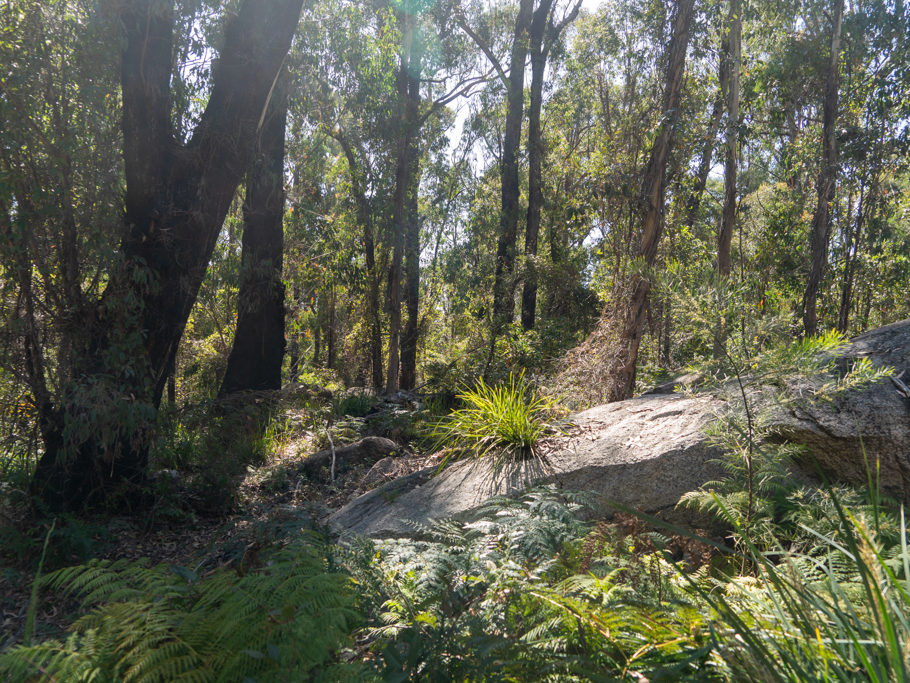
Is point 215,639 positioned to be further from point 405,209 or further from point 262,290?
point 405,209

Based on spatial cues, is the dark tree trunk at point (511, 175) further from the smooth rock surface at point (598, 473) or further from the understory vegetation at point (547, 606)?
the understory vegetation at point (547, 606)

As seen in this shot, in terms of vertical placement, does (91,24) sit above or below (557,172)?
below

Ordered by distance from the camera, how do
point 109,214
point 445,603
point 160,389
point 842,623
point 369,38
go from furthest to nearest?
1. point 369,38
2. point 160,389
3. point 109,214
4. point 445,603
5. point 842,623

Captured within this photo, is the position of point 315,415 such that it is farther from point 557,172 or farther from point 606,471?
point 557,172

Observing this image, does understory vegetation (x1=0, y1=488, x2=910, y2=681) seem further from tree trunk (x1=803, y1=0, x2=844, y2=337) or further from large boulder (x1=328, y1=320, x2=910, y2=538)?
tree trunk (x1=803, y1=0, x2=844, y2=337)

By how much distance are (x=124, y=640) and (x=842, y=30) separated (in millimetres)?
15200

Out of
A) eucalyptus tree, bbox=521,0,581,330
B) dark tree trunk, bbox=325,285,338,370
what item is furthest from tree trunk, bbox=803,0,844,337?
dark tree trunk, bbox=325,285,338,370

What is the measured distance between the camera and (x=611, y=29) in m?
14.3

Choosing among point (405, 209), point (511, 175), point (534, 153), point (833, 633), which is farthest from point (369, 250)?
point (833, 633)

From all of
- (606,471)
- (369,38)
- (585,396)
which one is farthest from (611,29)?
(606,471)

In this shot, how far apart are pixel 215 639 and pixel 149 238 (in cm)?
461

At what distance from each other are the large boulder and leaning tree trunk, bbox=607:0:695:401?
4.25ft

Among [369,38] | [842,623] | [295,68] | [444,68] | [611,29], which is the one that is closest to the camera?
[842,623]

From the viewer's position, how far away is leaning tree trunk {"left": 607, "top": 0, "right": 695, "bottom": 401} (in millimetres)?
6652
